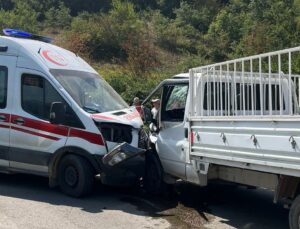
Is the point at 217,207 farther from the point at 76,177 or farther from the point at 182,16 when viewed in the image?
the point at 182,16

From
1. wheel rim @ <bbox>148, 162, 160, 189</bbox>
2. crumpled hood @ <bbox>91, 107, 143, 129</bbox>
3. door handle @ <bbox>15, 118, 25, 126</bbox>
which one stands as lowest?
wheel rim @ <bbox>148, 162, 160, 189</bbox>

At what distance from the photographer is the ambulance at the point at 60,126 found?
25.3ft

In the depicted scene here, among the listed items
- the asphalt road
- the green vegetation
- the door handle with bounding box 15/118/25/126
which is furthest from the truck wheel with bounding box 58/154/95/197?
the green vegetation

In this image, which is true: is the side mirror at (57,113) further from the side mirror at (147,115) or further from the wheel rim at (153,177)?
the wheel rim at (153,177)

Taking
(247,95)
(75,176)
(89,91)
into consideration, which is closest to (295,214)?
(247,95)

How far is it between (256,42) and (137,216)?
20320mm

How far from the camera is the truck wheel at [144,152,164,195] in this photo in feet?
26.6

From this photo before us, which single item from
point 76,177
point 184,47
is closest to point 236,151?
point 76,177

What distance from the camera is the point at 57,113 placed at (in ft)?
25.6

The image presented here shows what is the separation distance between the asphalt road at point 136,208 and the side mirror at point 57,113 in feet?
4.01

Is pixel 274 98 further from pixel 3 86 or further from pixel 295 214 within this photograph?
pixel 3 86

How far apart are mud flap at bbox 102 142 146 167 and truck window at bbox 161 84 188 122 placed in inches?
34.3

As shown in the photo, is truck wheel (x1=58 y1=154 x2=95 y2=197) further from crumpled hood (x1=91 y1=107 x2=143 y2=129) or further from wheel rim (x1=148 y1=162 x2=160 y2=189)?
wheel rim (x1=148 y1=162 x2=160 y2=189)

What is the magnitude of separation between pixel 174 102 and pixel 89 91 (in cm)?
155
